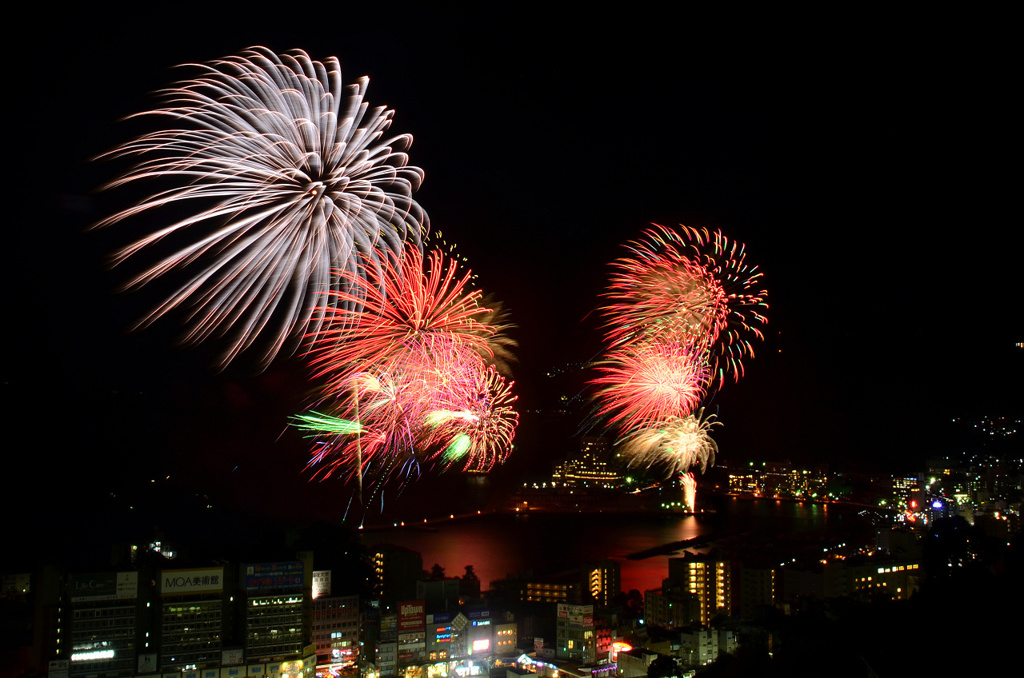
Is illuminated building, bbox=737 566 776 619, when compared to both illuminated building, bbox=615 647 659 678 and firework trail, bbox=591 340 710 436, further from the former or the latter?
illuminated building, bbox=615 647 659 678

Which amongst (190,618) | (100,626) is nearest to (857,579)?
(190,618)

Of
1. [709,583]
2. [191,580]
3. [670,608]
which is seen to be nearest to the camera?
[191,580]

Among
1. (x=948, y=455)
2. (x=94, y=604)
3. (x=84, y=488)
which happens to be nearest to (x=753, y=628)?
(x=94, y=604)

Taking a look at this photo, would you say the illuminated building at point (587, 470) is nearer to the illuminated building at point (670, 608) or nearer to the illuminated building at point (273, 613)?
the illuminated building at point (670, 608)

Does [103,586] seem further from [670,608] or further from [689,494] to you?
[689,494]

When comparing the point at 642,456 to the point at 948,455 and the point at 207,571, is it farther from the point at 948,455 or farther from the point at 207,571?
the point at 207,571

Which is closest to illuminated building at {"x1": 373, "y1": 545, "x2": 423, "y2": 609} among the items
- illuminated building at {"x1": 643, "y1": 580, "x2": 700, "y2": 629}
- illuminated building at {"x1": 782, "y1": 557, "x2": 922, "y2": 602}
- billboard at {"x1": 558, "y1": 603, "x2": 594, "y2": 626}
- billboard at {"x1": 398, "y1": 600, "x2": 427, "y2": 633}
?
billboard at {"x1": 398, "y1": 600, "x2": 427, "y2": 633}
